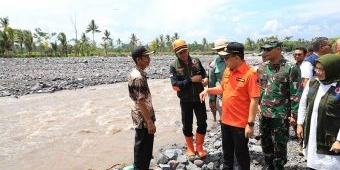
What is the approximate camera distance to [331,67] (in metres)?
3.66

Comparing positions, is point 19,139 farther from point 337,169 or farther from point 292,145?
point 337,169

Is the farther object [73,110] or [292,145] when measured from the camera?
[73,110]

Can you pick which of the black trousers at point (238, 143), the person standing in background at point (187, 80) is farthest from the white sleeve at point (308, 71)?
the black trousers at point (238, 143)

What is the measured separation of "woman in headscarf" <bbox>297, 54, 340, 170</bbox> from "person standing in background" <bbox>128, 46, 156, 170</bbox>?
84.3 inches

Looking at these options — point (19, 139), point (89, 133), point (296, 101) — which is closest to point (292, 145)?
point (296, 101)

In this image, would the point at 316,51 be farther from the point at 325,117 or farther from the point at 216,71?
the point at 325,117

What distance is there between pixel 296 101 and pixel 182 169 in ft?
7.12

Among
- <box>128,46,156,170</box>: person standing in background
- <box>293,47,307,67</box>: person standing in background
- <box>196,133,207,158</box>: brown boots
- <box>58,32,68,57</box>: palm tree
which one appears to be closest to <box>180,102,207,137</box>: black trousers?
<box>196,133,207,158</box>: brown boots


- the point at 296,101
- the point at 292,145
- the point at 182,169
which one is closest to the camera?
the point at 296,101

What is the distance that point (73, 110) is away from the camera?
558 inches

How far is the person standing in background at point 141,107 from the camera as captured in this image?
4977 millimetres

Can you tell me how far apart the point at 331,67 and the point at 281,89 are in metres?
1.46

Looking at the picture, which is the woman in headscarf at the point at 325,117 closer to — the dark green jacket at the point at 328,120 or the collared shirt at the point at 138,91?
the dark green jacket at the point at 328,120

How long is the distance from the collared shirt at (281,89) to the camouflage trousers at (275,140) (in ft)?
0.42
